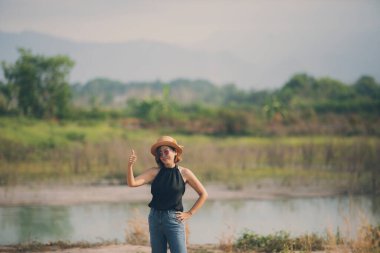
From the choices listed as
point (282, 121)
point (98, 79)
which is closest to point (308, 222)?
point (282, 121)

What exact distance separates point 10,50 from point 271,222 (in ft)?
260

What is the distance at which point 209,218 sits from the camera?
16.0 m

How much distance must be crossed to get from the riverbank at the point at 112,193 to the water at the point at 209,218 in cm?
53

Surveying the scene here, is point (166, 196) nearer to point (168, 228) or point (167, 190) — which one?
point (167, 190)

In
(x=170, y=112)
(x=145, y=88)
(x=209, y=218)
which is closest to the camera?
(x=209, y=218)

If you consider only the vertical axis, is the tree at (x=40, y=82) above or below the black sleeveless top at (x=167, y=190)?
above

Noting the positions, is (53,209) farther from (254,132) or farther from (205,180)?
(254,132)

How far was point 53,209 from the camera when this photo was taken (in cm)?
1744

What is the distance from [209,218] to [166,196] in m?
9.82

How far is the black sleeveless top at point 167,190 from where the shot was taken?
20.6ft

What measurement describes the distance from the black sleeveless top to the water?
605cm

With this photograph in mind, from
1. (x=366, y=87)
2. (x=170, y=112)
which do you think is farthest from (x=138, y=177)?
(x=366, y=87)

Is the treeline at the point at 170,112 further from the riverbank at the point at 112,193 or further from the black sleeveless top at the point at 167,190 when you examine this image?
the black sleeveless top at the point at 167,190

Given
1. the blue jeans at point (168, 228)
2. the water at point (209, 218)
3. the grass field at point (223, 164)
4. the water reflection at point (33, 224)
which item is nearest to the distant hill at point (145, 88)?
the grass field at point (223, 164)
